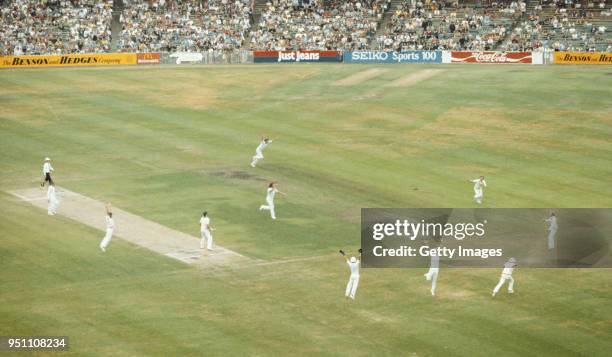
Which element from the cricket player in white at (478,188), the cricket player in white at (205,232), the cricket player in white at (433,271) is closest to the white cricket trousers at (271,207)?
the cricket player in white at (205,232)

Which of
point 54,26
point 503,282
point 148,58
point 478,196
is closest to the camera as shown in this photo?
point 503,282

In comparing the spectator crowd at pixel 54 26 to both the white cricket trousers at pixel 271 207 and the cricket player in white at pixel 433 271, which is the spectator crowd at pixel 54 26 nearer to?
the white cricket trousers at pixel 271 207

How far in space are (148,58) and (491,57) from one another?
110 ft

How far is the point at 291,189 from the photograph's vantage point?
176 ft

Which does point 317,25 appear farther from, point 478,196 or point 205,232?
point 205,232

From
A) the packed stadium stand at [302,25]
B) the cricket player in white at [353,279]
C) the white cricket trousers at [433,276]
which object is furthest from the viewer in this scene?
the packed stadium stand at [302,25]

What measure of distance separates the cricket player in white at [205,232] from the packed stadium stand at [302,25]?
2141 inches

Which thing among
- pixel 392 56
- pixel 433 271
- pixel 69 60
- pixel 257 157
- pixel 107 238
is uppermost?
pixel 69 60

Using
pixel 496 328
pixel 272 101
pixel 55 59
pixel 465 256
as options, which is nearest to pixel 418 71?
pixel 272 101

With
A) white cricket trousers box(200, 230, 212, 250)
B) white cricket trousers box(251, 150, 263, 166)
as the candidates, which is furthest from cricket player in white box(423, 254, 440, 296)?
white cricket trousers box(251, 150, 263, 166)

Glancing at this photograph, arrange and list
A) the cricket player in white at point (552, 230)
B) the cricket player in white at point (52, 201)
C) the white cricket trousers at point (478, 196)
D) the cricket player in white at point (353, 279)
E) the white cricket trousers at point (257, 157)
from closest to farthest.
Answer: the cricket player in white at point (353, 279), the cricket player in white at point (552, 230), the cricket player in white at point (52, 201), the white cricket trousers at point (478, 196), the white cricket trousers at point (257, 157)

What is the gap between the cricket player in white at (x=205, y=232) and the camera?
1644 inches

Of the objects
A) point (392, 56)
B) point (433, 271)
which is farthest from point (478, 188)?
point (392, 56)

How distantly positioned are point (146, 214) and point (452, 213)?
1559cm
